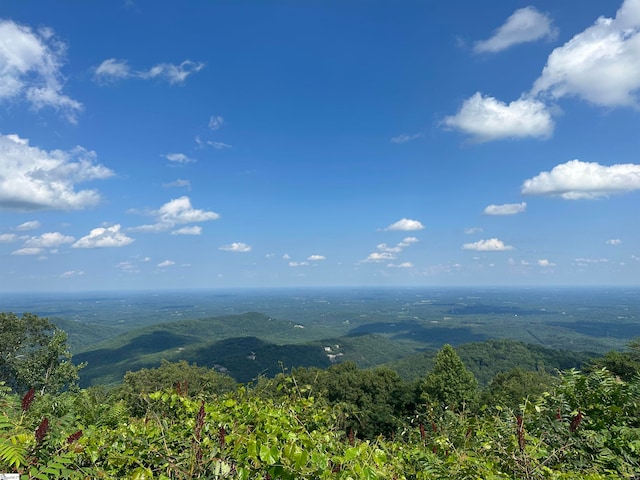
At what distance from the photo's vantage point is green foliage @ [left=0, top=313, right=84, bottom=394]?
96.2 ft

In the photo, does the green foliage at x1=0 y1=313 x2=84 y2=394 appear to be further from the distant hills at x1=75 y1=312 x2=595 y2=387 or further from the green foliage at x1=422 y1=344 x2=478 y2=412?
the distant hills at x1=75 y1=312 x2=595 y2=387

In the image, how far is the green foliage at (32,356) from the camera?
29.3 m

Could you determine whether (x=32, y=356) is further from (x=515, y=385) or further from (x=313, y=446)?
(x=515, y=385)

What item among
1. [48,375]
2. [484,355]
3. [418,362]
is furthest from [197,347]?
[48,375]

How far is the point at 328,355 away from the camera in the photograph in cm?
15300

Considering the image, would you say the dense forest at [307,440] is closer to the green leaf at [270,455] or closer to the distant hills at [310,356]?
the green leaf at [270,455]

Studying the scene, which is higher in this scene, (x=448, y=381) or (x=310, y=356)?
(x=448, y=381)

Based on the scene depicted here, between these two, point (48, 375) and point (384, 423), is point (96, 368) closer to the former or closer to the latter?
point (48, 375)

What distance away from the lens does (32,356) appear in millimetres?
30938

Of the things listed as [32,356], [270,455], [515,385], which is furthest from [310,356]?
[270,455]

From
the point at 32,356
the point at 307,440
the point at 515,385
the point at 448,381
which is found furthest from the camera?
the point at 515,385

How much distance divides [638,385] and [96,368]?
617 ft

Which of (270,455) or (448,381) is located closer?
(270,455)

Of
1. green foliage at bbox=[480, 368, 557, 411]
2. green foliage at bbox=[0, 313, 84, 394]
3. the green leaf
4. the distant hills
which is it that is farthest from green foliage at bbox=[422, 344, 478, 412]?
the distant hills
